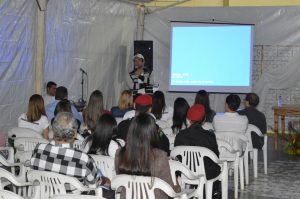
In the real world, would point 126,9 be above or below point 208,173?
above

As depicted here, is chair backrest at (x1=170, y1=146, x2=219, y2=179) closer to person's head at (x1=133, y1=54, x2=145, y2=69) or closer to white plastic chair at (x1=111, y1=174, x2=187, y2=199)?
white plastic chair at (x1=111, y1=174, x2=187, y2=199)

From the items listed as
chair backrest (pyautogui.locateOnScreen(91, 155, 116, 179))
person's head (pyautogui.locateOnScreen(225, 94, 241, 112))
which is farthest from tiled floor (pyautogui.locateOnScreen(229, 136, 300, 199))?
chair backrest (pyautogui.locateOnScreen(91, 155, 116, 179))

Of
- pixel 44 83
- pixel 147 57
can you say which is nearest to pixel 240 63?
pixel 147 57

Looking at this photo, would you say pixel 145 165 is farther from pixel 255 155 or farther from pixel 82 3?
pixel 82 3

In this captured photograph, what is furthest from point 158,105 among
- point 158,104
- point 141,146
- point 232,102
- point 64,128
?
point 141,146

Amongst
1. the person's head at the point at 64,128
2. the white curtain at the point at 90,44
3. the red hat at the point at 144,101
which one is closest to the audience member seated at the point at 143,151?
the person's head at the point at 64,128

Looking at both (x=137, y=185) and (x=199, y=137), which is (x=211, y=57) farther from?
(x=137, y=185)

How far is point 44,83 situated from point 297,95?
19.2ft

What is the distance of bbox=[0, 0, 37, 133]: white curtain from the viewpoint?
818 centimetres

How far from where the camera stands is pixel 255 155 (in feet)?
25.2

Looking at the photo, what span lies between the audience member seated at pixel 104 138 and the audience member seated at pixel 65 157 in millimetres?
353

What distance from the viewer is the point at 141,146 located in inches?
146

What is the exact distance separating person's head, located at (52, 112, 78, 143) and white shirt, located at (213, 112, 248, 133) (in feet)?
11.4

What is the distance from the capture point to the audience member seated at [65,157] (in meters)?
3.97
